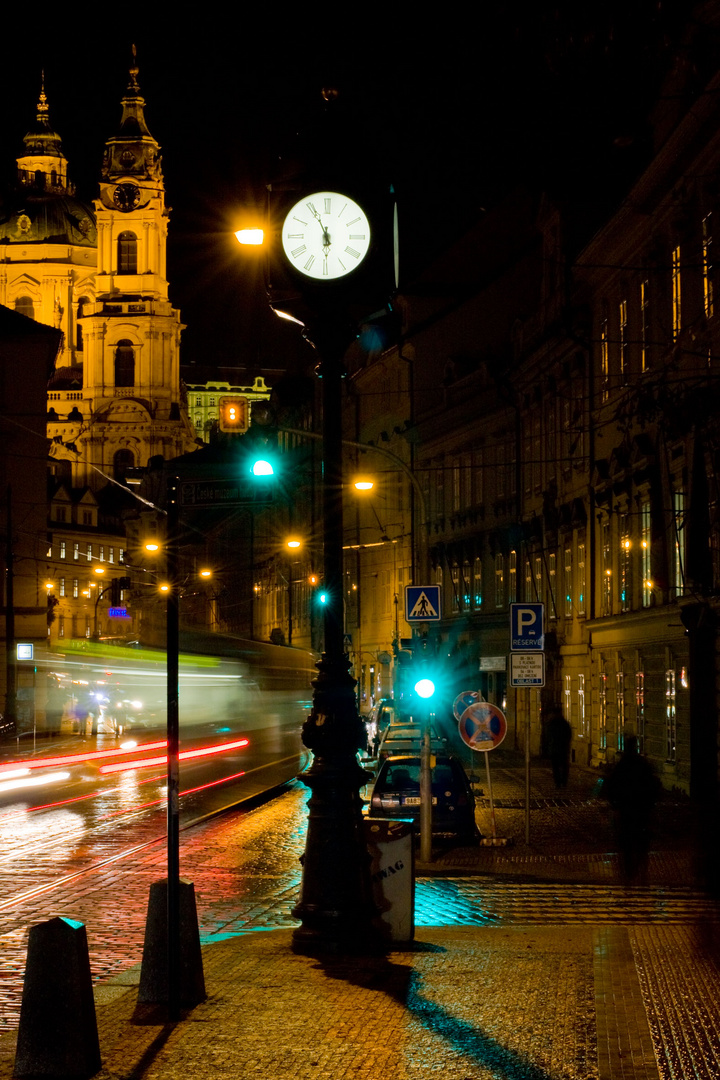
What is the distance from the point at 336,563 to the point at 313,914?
251 centimetres

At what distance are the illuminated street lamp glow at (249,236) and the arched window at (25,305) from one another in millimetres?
149033

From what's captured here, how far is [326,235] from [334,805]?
4.10 m

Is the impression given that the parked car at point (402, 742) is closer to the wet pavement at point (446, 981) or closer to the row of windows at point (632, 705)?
the row of windows at point (632, 705)

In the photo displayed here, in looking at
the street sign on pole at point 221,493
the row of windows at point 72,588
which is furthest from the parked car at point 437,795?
the row of windows at point 72,588

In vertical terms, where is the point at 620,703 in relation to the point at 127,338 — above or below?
below

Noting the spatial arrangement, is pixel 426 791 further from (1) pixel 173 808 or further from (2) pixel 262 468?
(2) pixel 262 468

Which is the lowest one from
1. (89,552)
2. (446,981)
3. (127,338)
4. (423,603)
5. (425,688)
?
(446,981)

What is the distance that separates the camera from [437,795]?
21.2m

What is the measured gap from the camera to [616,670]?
3494 cm

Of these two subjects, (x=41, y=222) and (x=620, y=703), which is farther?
(x=41, y=222)

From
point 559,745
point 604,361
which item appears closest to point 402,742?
point 559,745

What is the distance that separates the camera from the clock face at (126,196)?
147000 mm

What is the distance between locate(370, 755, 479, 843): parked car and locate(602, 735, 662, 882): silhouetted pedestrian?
10.4 feet

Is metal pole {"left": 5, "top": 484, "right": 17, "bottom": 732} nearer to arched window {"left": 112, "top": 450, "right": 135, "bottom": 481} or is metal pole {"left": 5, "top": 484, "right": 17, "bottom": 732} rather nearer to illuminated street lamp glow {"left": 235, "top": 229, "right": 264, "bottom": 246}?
illuminated street lamp glow {"left": 235, "top": 229, "right": 264, "bottom": 246}
